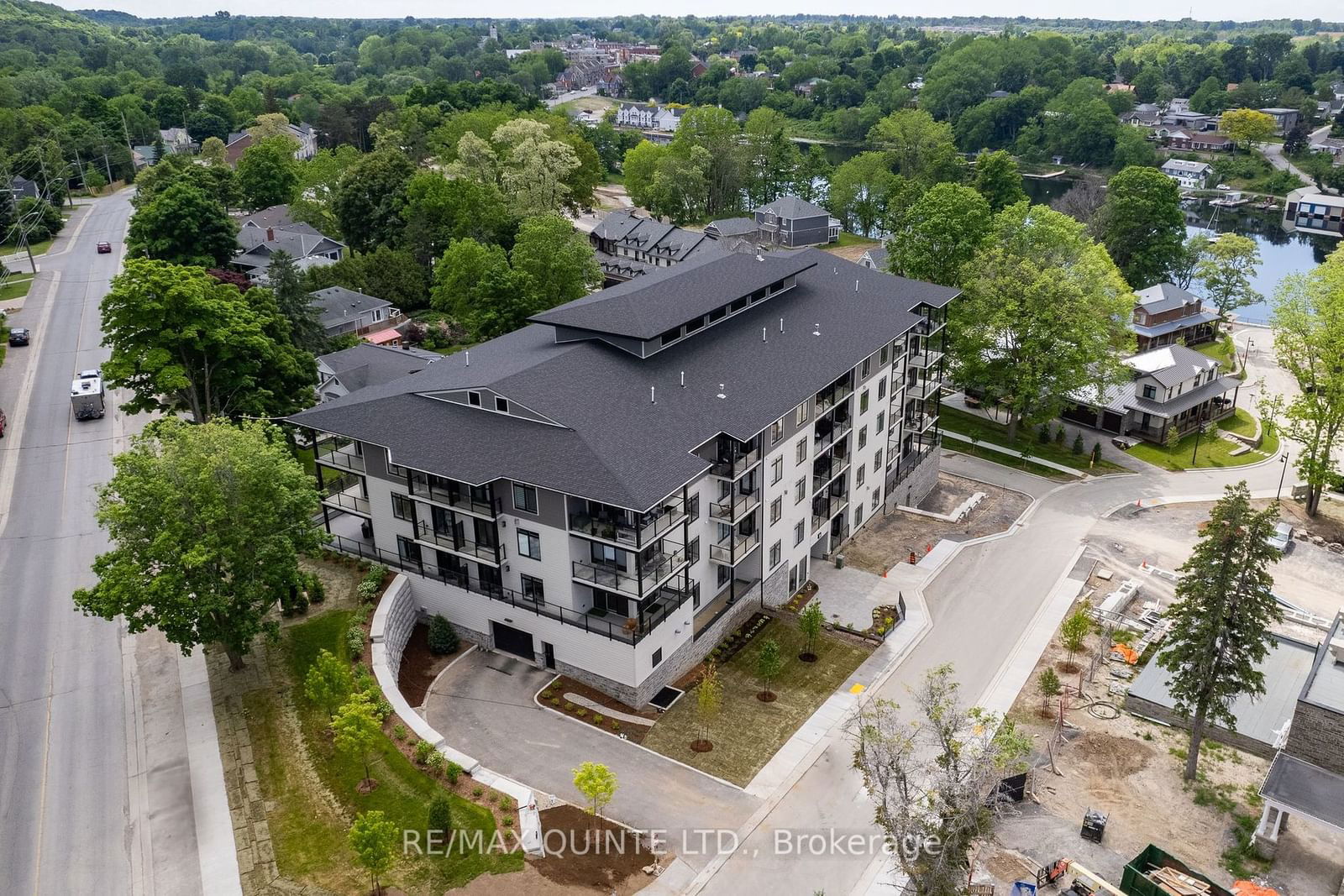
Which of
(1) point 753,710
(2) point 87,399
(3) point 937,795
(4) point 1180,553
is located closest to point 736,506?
(1) point 753,710

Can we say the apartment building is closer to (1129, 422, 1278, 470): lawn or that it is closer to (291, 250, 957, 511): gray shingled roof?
(291, 250, 957, 511): gray shingled roof

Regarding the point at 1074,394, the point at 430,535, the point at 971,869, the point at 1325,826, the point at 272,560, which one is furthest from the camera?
the point at 1074,394

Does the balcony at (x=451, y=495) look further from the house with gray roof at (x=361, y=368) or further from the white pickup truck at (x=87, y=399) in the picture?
the white pickup truck at (x=87, y=399)

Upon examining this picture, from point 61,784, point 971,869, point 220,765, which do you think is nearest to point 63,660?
point 61,784

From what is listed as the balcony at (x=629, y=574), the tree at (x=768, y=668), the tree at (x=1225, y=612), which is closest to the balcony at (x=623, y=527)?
the balcony at (x=629, y=574)

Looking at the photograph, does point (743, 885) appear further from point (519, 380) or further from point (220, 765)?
point (519, 380)

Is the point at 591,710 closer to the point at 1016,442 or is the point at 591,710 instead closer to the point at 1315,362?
the point at 1016,442
